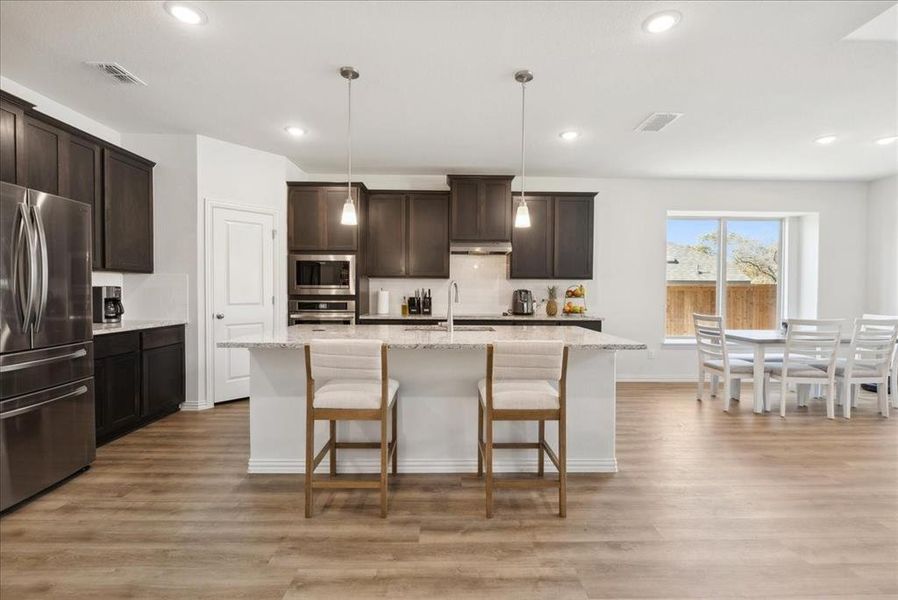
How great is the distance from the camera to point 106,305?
379cm

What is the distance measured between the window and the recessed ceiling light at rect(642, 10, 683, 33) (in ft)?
13.2

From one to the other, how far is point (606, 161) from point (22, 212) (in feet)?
16.3

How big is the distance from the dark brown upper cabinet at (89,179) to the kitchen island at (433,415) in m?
2.04

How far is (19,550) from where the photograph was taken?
1915 millimetres

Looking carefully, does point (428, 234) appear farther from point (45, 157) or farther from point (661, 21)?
point (45, 157)

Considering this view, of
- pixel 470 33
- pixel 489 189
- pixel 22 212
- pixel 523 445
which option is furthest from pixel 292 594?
pixel 489 189

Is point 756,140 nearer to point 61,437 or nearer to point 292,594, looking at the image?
point 292,594

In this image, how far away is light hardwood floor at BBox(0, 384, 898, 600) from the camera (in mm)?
1723

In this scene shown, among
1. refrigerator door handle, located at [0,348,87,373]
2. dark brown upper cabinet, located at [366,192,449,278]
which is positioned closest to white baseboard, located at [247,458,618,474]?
refrigerator door handle, located at [0,348,87,373]

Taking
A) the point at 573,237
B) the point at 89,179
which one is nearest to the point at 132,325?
the point at 89,179

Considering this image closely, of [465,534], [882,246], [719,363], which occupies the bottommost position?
[465,534]

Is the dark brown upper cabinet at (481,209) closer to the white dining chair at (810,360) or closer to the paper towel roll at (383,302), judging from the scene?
the paper towel roll at (383,302)

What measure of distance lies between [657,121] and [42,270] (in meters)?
4.47

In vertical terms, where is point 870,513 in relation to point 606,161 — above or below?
below
